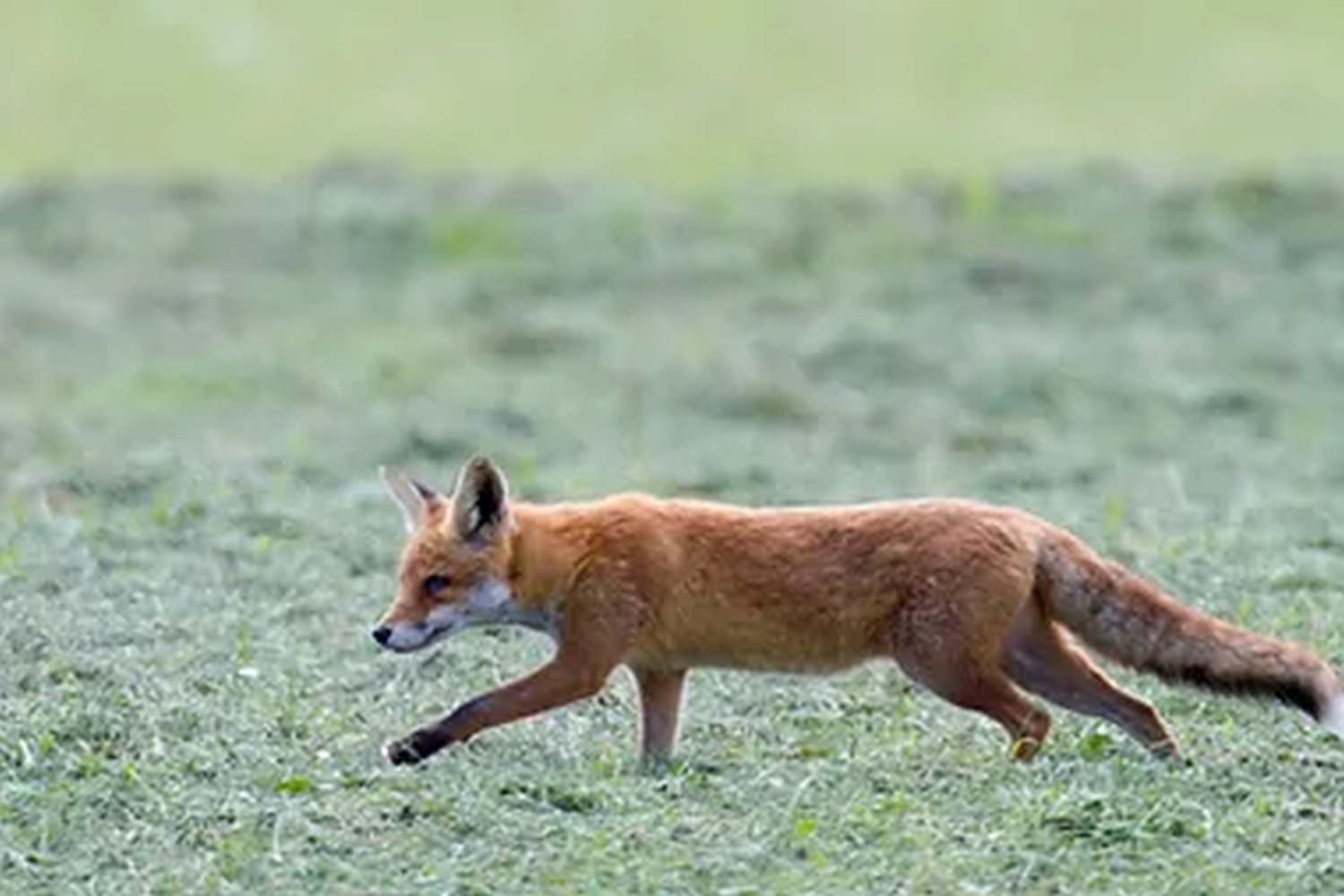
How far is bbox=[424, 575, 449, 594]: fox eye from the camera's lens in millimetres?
8703

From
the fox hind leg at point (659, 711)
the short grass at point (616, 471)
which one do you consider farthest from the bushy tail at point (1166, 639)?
the fox hind leg at point (659, 711)

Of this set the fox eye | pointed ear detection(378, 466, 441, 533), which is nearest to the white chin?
the fox eye

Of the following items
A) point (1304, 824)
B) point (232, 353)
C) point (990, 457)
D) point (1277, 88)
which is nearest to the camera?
point (1304, 824)

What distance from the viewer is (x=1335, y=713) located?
26.5ft

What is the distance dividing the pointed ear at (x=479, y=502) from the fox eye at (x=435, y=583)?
133 millimetres

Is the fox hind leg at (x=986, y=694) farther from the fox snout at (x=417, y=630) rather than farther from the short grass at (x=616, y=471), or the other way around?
the fox snout at (x=417, y=630)

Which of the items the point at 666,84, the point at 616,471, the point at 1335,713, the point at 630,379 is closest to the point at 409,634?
the point at 1335,713

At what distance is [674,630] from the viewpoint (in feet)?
28.2

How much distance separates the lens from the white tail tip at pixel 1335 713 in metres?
8.05

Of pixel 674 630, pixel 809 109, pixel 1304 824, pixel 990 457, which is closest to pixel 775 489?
pixel 990 457

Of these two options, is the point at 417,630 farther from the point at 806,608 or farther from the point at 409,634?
the point at 806,608

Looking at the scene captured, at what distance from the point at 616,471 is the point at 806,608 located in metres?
5.99

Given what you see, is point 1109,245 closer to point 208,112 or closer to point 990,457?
point 990,457

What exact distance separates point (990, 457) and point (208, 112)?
1327cm
